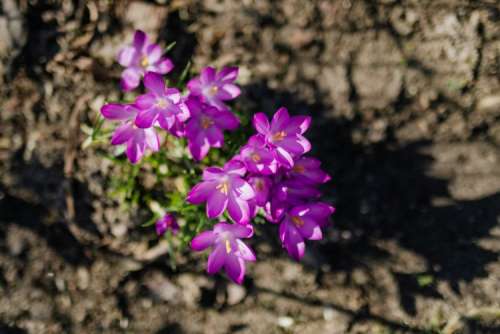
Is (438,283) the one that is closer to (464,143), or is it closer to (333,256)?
(333,256)

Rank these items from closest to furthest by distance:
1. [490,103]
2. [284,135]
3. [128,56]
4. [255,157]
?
[255,157], [284,135], [128,56], [490,103]

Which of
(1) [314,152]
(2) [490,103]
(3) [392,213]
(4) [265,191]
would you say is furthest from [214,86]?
(2) [490,103]

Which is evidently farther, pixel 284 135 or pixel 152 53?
pixel 152 53

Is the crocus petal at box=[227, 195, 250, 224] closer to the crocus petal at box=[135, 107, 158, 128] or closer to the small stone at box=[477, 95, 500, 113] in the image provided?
the crocus petal at box=[135, 107, 158, 128]

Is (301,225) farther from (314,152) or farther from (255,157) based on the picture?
(314,152)

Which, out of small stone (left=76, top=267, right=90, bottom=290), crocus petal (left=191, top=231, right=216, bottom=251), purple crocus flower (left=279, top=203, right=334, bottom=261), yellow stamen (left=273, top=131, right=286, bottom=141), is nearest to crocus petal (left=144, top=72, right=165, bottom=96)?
yellow stamen (left=273, top=131, right=286, bottom=141)

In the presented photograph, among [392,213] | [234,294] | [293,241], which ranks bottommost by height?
[234,294]

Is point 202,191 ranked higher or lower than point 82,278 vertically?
higher
